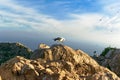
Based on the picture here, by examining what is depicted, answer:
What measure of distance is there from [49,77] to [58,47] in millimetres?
8590

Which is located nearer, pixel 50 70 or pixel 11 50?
pixel 50 70

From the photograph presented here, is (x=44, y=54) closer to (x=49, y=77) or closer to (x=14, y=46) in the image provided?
(x=49, y=77)

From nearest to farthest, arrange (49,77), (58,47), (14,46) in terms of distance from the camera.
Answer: (49,77), (58,47), (14,46)

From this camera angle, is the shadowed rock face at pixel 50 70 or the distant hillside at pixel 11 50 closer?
the shadowed rock face at pixel 50 70

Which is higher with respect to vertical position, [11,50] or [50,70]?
[50,70]

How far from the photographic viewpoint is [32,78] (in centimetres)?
2886

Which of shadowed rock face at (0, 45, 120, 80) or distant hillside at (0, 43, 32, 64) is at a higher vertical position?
shadowed rock face at (0, 45, 120, 80)

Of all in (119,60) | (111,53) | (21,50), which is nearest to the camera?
(119,60)

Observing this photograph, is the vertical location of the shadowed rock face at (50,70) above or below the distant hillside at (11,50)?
above

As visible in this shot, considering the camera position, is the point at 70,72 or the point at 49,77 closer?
the point at 49,77

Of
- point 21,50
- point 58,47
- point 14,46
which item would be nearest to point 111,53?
point 58,47

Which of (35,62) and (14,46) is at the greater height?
(35,62)

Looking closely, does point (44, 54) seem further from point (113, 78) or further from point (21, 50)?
point (21, 50)

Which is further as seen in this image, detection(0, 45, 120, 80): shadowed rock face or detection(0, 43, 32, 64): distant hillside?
detection(0, 43, 32, 64): distant hillside
